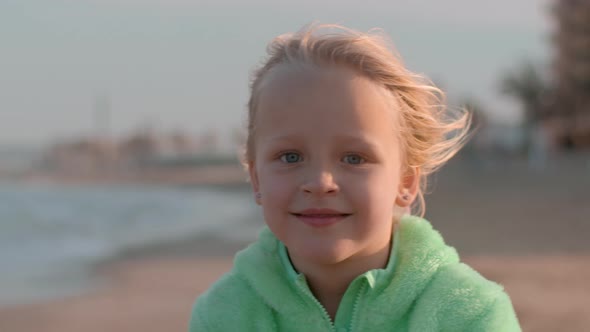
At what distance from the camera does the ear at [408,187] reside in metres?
2.22

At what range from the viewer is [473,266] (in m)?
8.80

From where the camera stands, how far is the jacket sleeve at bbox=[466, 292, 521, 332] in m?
1.93

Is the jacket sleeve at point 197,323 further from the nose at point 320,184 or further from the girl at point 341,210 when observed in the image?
the nose at point 320,184

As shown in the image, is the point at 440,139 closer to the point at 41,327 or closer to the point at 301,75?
the point at 301,75

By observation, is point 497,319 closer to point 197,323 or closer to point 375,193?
point 375,193

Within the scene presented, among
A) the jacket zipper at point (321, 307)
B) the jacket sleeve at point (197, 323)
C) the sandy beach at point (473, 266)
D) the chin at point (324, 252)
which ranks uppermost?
the chin at point (324, 252)

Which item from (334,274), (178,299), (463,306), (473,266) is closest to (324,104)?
(334,274)

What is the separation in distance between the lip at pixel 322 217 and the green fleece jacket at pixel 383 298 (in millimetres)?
187

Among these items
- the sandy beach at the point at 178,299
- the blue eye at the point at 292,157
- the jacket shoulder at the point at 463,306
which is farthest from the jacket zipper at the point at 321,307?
the sandy beach at the point at 178,299

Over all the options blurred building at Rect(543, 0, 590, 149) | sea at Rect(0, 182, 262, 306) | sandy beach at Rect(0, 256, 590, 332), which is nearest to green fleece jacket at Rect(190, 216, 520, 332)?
sandy beach at Rect(0, 256, 590, 332)

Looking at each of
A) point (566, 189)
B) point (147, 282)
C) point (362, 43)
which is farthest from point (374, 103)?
point (566, 189)

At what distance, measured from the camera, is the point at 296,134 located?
1.97 m

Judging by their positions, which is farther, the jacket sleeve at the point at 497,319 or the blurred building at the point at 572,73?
the blurred building at the point at 572,73

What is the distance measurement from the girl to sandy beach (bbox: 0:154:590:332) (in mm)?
4142
